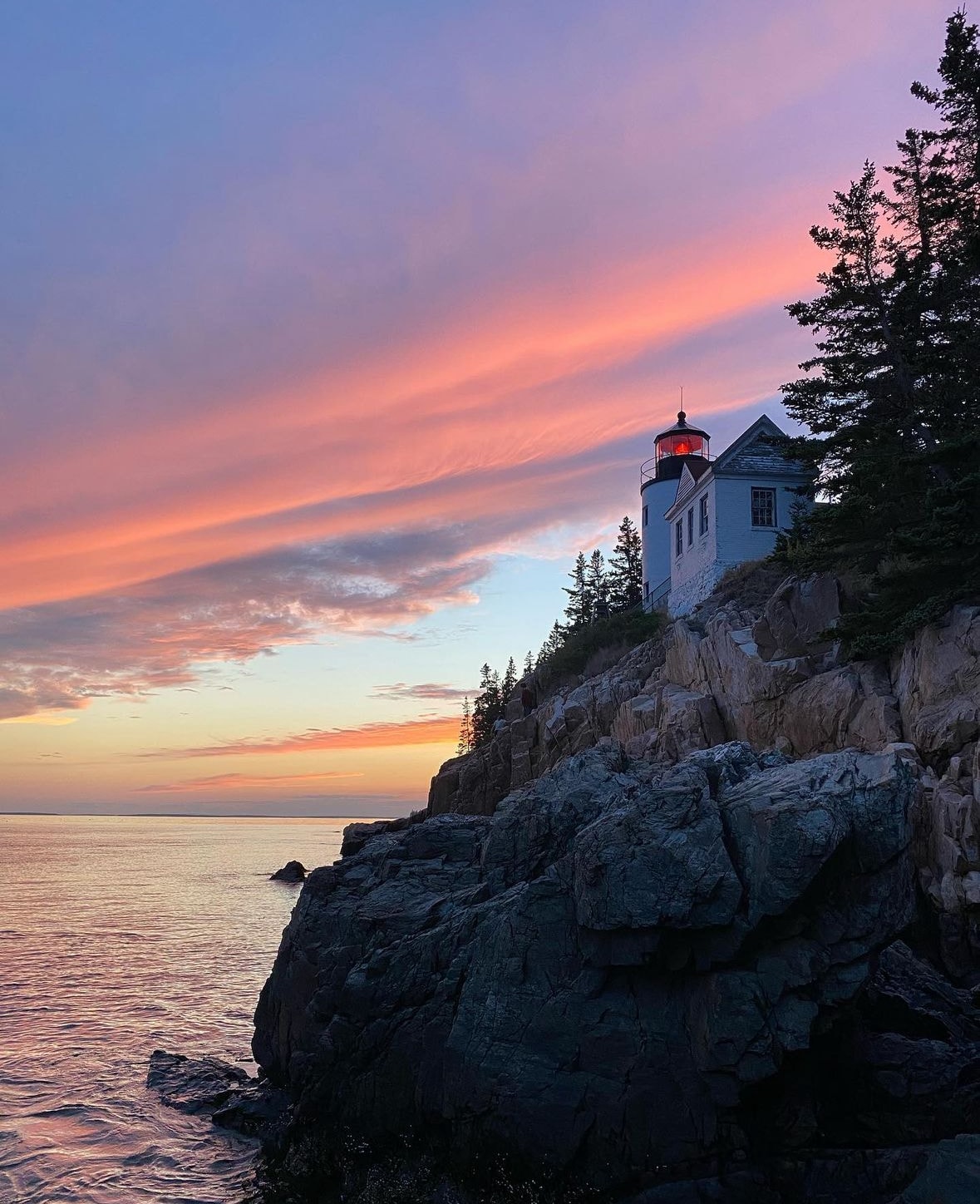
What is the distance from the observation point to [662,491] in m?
58.4

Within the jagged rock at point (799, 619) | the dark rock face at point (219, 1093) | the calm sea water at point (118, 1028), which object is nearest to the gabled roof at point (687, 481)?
the jagged rock at point (799, 619)

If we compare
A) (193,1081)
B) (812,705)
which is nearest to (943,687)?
(812,705)

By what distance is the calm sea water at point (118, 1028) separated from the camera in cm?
1389

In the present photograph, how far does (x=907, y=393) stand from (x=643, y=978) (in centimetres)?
2219

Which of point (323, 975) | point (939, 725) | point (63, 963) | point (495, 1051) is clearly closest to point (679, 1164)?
point (495, 1051)

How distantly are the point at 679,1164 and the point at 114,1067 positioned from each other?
14.0m

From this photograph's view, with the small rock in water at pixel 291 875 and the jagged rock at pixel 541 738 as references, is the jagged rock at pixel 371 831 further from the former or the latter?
the small rock in water at pixel 291 875

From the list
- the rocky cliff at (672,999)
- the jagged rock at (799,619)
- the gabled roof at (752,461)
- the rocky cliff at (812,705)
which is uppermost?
the gabled roof at (752,461)

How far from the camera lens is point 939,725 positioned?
1983 cm

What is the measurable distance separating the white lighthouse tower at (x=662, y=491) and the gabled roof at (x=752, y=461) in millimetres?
13264

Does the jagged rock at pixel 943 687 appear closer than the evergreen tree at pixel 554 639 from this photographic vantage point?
Yes

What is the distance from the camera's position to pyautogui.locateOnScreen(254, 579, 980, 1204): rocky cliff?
36.9ft

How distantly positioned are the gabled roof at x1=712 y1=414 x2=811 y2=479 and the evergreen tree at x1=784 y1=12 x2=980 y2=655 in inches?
411

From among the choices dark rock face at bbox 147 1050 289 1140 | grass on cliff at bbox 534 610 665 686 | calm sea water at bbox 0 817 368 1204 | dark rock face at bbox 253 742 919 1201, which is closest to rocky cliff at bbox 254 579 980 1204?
dark rock face at bbox 253 742 919 1201
